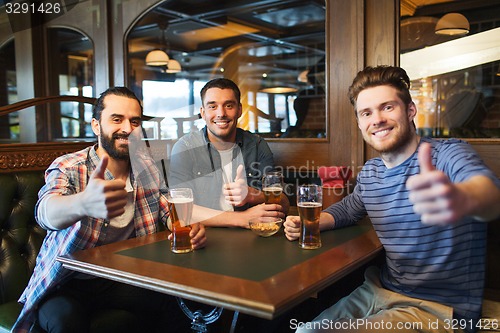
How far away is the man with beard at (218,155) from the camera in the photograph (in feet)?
6.86

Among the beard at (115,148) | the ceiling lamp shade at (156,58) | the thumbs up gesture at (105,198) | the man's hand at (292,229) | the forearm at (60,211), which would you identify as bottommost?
the man's hand at (292,229)

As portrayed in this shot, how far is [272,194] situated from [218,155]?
62 centimetres

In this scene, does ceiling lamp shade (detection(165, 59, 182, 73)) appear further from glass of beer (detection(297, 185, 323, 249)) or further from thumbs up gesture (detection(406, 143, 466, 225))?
thumbs up gesture (detection(406, 143, 466, 225))

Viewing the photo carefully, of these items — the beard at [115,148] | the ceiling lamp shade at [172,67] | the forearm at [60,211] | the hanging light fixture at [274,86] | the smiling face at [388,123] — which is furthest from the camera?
the ceiling lamp shade at [172,67]

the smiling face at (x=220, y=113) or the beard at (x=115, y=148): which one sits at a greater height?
the smiling face at (x=220, y=113)

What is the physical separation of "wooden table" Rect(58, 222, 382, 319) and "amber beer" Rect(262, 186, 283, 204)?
0.13 m

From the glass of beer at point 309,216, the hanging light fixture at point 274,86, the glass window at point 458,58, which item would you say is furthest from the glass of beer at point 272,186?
the hanging light fixture at point 274,86

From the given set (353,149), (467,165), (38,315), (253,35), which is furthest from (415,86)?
(253,35)

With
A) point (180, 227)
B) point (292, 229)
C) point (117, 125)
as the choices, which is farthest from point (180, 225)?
point (117, 125)

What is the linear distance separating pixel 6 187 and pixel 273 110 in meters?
2.03

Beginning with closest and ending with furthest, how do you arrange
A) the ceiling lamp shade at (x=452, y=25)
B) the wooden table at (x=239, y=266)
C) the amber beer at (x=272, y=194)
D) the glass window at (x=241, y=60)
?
the wooden table at (x=239, y=266)
the amber beer at (x=272, y=194)
the ceiling lamp shade at (x=452, y=25)
the glass window at (x=241, y=60)

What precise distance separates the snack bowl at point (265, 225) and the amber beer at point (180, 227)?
0.29 metres

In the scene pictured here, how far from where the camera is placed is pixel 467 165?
1.33m

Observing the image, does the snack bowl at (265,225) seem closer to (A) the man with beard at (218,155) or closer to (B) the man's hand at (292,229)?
(B) the man's hand at (292,229)
